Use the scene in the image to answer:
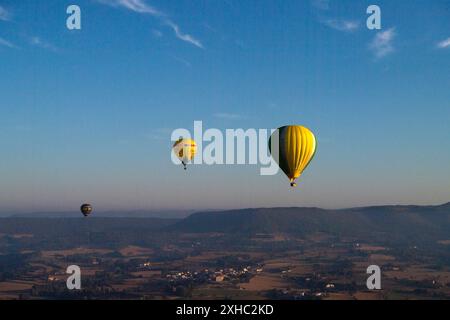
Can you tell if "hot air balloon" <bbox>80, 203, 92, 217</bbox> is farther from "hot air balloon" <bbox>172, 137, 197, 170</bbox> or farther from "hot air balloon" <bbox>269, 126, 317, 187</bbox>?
"hot air balloon" <bbox>269, 126, 317, 187</bbox>

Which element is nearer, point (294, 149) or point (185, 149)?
point (294, 149)

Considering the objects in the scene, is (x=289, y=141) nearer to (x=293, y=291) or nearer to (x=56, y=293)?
(x=293, y=291)

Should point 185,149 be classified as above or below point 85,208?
above

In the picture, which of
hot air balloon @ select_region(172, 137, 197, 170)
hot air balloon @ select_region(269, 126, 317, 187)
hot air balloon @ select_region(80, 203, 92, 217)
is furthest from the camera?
hot air balloon @ select_region(80, 203, 92, 217)

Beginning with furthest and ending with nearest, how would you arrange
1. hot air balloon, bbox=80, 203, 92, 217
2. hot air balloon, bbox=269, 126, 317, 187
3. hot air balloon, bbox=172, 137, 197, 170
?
hot air balloon, bbox=80, 203, 92, 217 → hot air balloon, bbox=172, 137, 197, 170 → hot air balloon, bbox=269, 126, 317, 187

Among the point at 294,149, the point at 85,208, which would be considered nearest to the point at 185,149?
the point at 294,149

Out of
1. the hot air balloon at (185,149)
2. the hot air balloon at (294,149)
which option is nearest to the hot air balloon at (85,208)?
the hot air balloon at (185,149)

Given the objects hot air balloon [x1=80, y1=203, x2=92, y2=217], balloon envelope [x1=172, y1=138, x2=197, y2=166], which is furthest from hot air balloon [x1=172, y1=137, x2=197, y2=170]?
hot air balloon [x1=80, y1=203, x2=92, y2=217]

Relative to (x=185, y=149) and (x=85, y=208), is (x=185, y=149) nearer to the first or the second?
(x=185, y=149)
